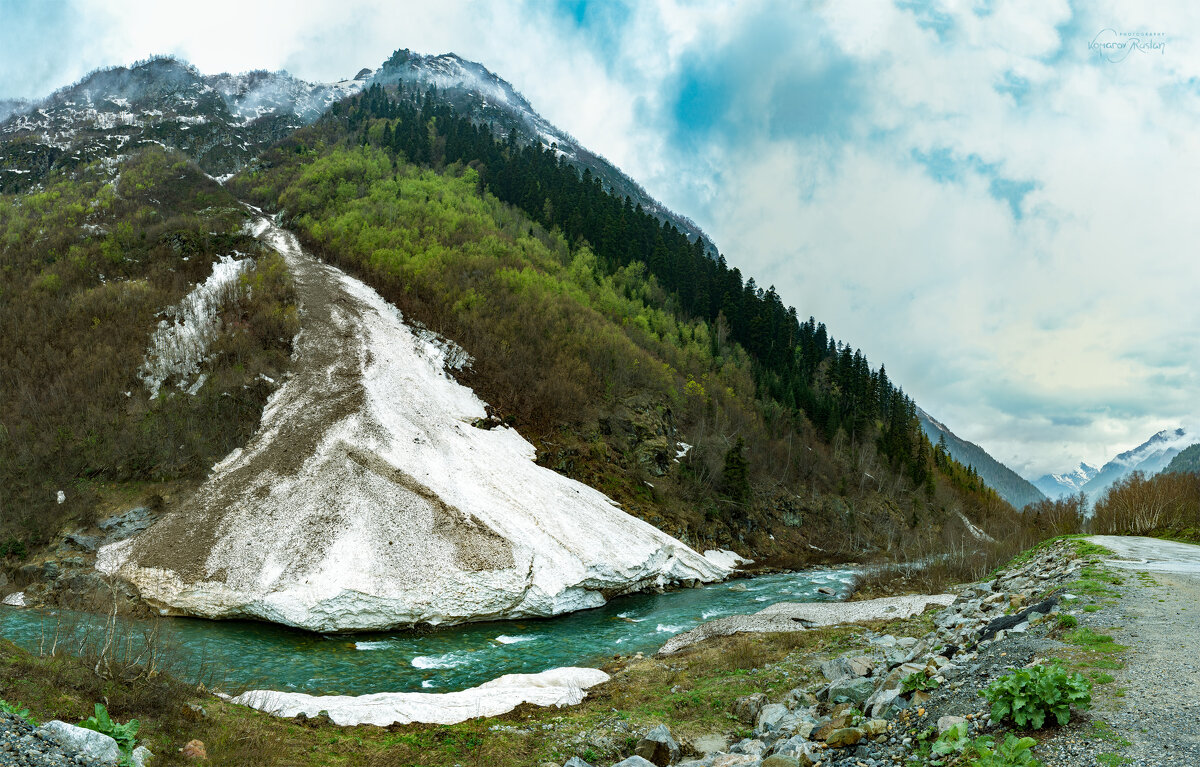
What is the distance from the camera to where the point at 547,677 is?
17078 mm

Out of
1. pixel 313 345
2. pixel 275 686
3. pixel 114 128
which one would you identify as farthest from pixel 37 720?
pixel 114 128

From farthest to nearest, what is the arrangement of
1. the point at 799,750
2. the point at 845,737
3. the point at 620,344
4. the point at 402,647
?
the point at 620,344 < the point at 402,647 < the point at 799,750 < the point at 845,737

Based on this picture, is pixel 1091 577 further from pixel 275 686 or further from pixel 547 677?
pixel 275 686

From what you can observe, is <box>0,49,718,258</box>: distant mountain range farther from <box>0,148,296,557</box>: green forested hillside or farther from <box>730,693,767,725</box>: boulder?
<box>730,693,767,725</box>: boulder

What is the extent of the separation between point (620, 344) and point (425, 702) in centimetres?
5007

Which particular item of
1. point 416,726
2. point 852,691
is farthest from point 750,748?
point 416,726

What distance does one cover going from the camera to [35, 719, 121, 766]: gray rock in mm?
6840

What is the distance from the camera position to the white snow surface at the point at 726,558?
42222 millimetres

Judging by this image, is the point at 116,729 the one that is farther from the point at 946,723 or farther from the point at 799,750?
the point at 946,723

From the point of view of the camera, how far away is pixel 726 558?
44.4 m

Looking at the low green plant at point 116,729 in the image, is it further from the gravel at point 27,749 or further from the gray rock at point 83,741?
the gravel at point 27,749

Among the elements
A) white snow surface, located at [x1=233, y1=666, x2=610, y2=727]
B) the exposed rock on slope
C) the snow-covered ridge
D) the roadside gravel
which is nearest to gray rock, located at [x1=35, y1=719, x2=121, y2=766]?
white snow surface, located at [x1=233, y1=666, x2=610, y2=727]

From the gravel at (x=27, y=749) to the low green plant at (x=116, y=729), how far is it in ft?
4.04

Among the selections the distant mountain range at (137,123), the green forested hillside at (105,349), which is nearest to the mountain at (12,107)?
the distant mountain range at (137,123)
